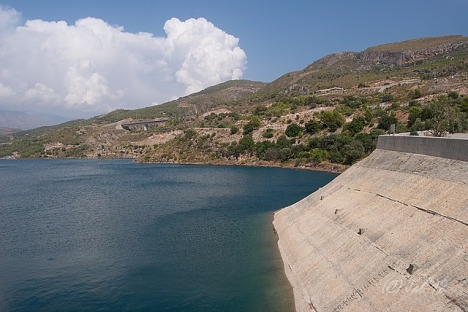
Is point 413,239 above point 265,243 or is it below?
above

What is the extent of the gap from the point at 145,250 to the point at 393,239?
25.6 metres

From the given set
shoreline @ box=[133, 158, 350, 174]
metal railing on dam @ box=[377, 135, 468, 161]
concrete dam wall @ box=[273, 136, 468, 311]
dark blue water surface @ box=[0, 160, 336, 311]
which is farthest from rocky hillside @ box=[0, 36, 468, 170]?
concrete dam wall @ box=[273, 136, 468, 311]

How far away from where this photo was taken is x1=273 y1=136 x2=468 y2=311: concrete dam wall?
19.8 meters

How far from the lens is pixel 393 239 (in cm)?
2492

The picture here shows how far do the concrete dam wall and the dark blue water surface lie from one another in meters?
3.16

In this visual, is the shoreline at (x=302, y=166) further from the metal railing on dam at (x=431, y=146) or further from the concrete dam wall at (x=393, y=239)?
the concrete dam wall at (x=393, y=239)

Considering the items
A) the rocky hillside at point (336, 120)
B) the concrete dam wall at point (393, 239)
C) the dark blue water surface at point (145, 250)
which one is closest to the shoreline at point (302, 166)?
the rocky hillside at point (336, 120)

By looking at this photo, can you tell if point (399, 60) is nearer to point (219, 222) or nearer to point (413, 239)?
point (219, 222)

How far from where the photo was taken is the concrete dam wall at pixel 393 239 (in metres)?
19.8

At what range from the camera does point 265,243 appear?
1606 inches

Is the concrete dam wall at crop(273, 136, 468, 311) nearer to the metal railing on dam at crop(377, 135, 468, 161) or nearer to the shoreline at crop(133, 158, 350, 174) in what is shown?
the metal railing on dam at crop(377, 135, 468, 161)

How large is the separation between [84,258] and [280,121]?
345ft

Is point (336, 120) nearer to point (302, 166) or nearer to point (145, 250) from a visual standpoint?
point (302, 166)

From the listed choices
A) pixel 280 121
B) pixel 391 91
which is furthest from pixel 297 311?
pixel 391 91
